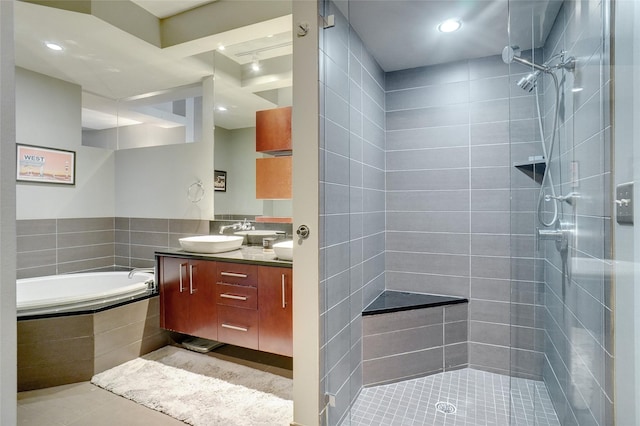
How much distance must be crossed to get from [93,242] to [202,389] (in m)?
2.43

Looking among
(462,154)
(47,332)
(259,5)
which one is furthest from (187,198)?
(462,154)

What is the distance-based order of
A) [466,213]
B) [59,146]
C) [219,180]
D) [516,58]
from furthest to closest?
[59,146] < [219,180] < [466,213] < [516,58]

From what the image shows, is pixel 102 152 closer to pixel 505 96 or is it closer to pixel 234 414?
pixel 234 414

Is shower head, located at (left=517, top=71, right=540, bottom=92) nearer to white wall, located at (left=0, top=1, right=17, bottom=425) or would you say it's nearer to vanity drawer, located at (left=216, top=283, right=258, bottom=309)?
vanity drawer, located at (left=216, top=283, right=258, bottom=309)

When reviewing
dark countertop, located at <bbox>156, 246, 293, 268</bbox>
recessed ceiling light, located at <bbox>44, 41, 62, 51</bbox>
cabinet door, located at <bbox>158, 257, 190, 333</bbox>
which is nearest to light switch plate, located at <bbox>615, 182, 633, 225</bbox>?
dark countertop, located at <bbox>156, 246, 293, 268</bbox>

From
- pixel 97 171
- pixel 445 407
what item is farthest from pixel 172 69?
pixel 445 407

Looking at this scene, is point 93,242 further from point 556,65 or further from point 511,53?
point 556,65

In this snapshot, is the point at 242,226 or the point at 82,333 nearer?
the point at 82,333

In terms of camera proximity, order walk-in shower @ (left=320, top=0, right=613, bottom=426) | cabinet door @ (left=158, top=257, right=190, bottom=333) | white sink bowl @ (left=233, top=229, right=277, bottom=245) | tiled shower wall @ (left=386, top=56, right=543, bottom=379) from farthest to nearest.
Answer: white sink bowl @ (left=233, top=229, right=277, bottom=245) → cabinet door @ (left=158, top=257, right=190, bottom=333) → tiled shower wall @ (left=386, top=56, right=543, bottom=379) → walk-in shower @ (left=320, top=0, right=613, bottom=426)

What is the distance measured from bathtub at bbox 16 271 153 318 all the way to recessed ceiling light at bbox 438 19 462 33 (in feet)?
10.0

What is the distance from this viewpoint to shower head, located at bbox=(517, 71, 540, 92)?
1.92m

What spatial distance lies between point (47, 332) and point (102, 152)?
2219 millimetres

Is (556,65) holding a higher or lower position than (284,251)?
higher

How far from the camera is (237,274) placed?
245 centimetres
